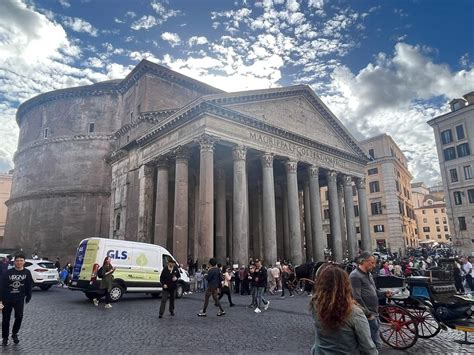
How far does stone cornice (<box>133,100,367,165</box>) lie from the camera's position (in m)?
18.2

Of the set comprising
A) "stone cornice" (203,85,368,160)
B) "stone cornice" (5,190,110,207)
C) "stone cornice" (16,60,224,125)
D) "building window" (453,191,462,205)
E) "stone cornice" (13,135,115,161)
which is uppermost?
"stone cornice" (16,60,224,125)

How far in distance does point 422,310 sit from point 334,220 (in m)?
18.5

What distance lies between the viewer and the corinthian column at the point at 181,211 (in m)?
18.5

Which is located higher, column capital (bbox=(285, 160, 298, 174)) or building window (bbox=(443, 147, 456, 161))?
building window (bbox=(443, 147, 456, 161))

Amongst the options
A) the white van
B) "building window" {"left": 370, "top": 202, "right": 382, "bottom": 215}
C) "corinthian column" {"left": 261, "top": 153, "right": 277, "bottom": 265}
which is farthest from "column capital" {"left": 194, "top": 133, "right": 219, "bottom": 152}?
"building window" {"left": 370, "top": 202, "right": 382, "bottom": 215}

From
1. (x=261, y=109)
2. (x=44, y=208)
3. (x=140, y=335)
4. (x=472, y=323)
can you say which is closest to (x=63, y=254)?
(x=44, y=208)

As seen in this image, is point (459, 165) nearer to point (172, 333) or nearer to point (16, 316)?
point (172, 333)

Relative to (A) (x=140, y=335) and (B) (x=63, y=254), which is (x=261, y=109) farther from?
→ (B) (x=63, y=254)

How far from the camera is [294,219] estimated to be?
836 inches

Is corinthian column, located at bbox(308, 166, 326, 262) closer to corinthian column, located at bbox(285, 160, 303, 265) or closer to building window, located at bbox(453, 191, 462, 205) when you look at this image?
corinthian column, located at bbox(285, 160, 303, 265)

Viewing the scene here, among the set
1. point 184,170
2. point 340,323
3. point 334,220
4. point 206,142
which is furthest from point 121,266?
point 334,220

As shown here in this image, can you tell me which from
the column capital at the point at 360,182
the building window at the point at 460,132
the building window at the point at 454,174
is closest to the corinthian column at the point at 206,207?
the column capital at the point at 360,182

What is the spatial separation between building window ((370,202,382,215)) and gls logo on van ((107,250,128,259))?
122ft

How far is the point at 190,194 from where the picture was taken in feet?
86.2
